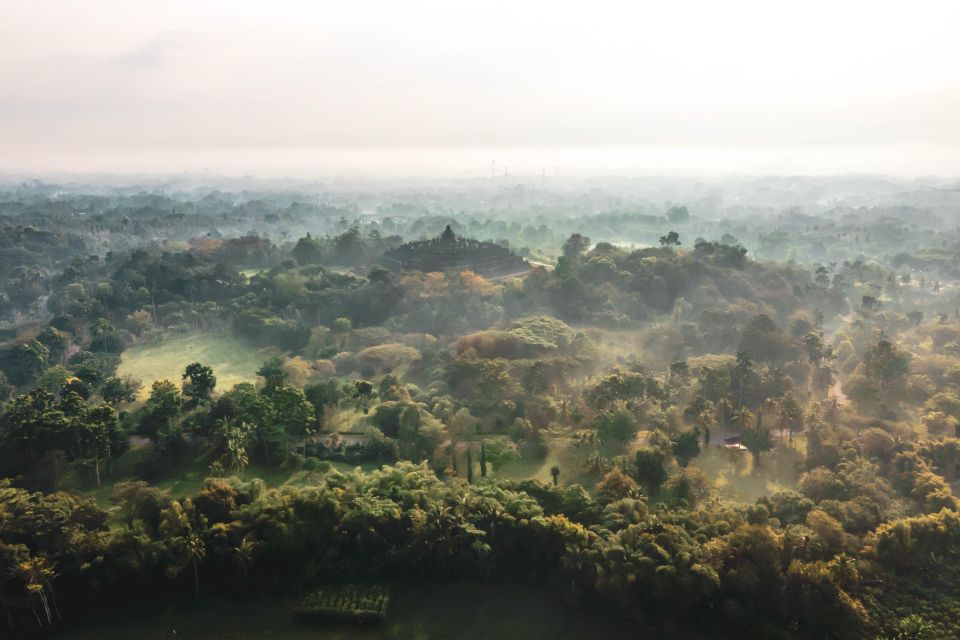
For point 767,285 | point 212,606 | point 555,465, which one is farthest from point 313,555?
point 767,285

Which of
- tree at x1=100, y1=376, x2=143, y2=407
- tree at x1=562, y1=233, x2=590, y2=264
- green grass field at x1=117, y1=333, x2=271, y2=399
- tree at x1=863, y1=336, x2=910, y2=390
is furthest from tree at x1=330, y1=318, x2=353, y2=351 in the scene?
tree at x1=863, y1=336, x2=910, y2=390

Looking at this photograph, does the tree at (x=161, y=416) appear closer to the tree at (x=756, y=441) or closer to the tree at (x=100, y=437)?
the tree at (x=100, y=437)

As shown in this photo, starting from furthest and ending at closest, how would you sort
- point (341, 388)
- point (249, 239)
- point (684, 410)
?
1. point (249, 239)
2. point (341, 388)
3. point (684, 410)

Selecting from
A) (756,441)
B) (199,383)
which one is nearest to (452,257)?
(199,383)

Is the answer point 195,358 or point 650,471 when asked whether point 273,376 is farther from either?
point 650,471

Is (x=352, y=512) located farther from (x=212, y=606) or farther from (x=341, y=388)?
(x=341, y=388)

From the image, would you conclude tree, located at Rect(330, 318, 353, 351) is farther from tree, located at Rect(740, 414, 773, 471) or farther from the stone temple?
tree, located at Rect(740, 414, 773, 471)
